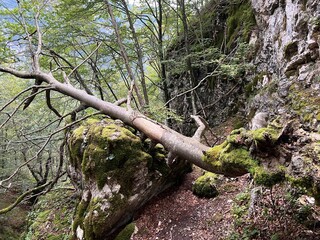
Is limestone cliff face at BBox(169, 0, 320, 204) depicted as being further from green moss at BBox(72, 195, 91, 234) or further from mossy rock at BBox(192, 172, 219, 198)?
green moss at BBox(72, 195, 91, 234)

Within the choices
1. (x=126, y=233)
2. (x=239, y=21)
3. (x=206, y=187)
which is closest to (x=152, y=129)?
(x=206, y=187)

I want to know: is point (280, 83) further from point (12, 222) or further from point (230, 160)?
point (12, 222)

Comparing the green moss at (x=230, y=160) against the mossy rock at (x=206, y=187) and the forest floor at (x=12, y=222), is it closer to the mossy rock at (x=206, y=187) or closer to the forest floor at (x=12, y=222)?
the mossy rock at (x=206, y=187)

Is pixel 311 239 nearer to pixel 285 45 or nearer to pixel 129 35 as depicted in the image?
pixel 285 45

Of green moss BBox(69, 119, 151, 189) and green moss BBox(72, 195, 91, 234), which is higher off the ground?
green moss BBox(69, 119, 151, 189)

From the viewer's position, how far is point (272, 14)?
6.40m

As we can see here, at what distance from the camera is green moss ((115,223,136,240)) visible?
167 inches

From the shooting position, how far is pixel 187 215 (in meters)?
4.45

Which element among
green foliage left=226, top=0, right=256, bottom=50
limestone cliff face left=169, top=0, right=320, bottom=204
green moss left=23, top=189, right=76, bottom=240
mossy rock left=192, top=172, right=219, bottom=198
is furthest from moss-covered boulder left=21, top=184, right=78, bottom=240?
green foliage left=226, top=0, right=256, bottom=50

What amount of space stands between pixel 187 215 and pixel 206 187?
71 centimetres

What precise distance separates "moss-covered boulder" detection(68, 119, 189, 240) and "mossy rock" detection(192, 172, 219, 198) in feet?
1.83

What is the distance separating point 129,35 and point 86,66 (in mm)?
2734

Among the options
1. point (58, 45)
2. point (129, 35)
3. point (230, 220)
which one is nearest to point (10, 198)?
point (58, 45)

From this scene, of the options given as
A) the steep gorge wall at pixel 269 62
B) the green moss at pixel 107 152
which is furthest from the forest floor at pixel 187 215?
the steep gorge wall at pixel 269 62
